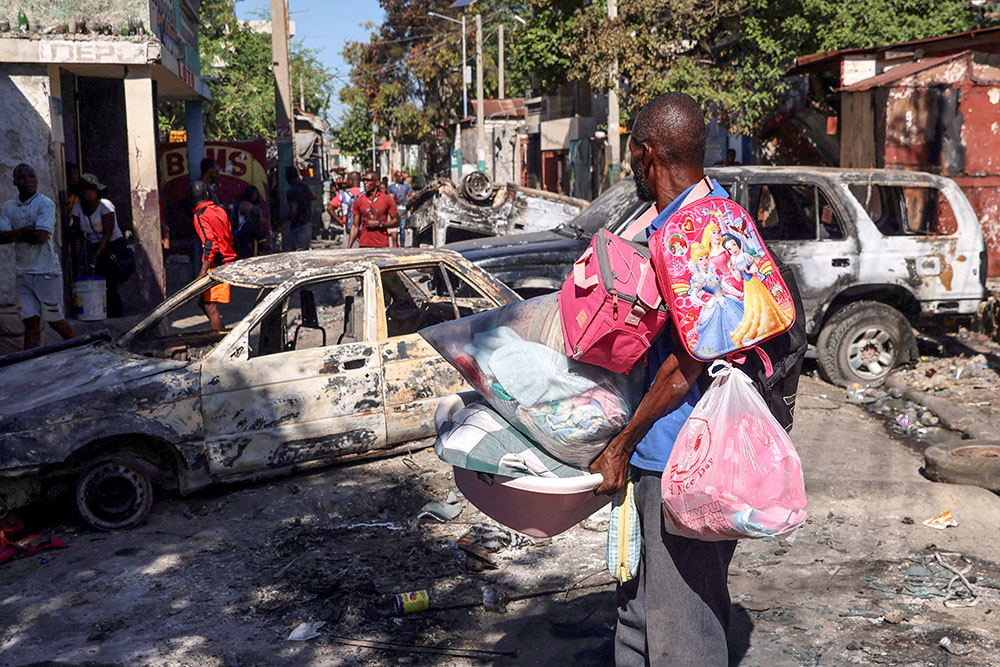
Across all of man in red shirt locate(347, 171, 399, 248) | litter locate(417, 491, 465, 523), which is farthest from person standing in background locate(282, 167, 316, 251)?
litter locate(417, 491, 465, 523)

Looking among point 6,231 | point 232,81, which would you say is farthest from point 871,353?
point 232,81

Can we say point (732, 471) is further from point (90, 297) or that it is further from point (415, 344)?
point (90, 297)

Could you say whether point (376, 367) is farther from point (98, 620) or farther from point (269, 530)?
point (98, 620)

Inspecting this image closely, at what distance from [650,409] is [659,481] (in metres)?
0.23

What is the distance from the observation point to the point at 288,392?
5.80m

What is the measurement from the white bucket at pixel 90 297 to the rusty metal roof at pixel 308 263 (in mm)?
4580

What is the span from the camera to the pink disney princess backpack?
92.0 inches

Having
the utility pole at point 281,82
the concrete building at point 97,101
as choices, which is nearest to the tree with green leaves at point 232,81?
the utility pole at point 281,82

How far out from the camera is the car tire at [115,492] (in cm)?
530

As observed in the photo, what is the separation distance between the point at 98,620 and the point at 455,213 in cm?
857

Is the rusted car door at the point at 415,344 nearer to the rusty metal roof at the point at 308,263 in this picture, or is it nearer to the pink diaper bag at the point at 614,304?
the rusty metal roof at the point at 308,263

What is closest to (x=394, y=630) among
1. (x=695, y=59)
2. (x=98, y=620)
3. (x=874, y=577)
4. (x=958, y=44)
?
(x=98, y=620)

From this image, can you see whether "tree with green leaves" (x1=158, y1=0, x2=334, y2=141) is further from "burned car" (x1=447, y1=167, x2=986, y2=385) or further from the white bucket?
"burned car" (x1=447, y1=167, x2=986, y2=385)

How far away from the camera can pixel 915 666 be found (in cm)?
360
